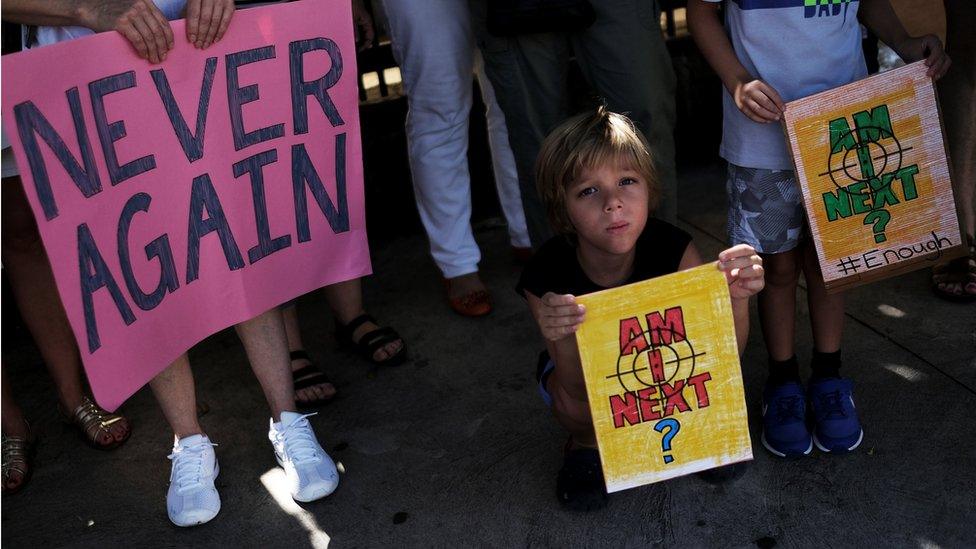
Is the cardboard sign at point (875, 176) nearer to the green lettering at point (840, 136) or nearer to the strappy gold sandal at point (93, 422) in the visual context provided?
the green lettering at point (840, 136)

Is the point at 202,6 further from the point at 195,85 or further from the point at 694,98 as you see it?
the point at 694,98

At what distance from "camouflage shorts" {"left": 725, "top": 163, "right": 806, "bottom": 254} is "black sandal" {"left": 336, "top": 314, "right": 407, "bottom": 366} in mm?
1084

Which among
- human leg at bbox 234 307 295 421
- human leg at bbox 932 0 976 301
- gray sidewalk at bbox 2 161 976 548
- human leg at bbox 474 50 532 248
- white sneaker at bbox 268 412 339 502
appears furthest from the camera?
human leg at bbox 474 50 532 248

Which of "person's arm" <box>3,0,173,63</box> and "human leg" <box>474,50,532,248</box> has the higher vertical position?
"person's arm" <box>3,0,173,63</box>

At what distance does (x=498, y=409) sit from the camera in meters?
2.54

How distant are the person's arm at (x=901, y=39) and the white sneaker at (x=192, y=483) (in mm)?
1856

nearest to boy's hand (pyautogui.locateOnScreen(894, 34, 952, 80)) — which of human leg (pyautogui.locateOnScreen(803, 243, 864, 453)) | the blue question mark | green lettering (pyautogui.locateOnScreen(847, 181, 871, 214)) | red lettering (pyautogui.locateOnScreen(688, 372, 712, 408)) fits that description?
green lettering (pyautogui.locateOnScreen(847, 181, 871, 214))

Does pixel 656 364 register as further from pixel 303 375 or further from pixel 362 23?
pixel 362 23

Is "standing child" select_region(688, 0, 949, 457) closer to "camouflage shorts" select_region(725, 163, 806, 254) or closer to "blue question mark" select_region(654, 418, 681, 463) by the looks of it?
"camouflage shorts" select_region(725, 163, 806, 254)

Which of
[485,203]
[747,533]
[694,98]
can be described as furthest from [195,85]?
[694,98]

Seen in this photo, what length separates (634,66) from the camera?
2.59 meters

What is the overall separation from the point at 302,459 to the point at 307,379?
0.42 m

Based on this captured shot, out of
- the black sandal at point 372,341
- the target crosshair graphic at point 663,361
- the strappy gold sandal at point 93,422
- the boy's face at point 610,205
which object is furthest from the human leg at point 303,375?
the target crosshair graphic at point 663,361

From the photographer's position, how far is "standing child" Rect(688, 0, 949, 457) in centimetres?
209
